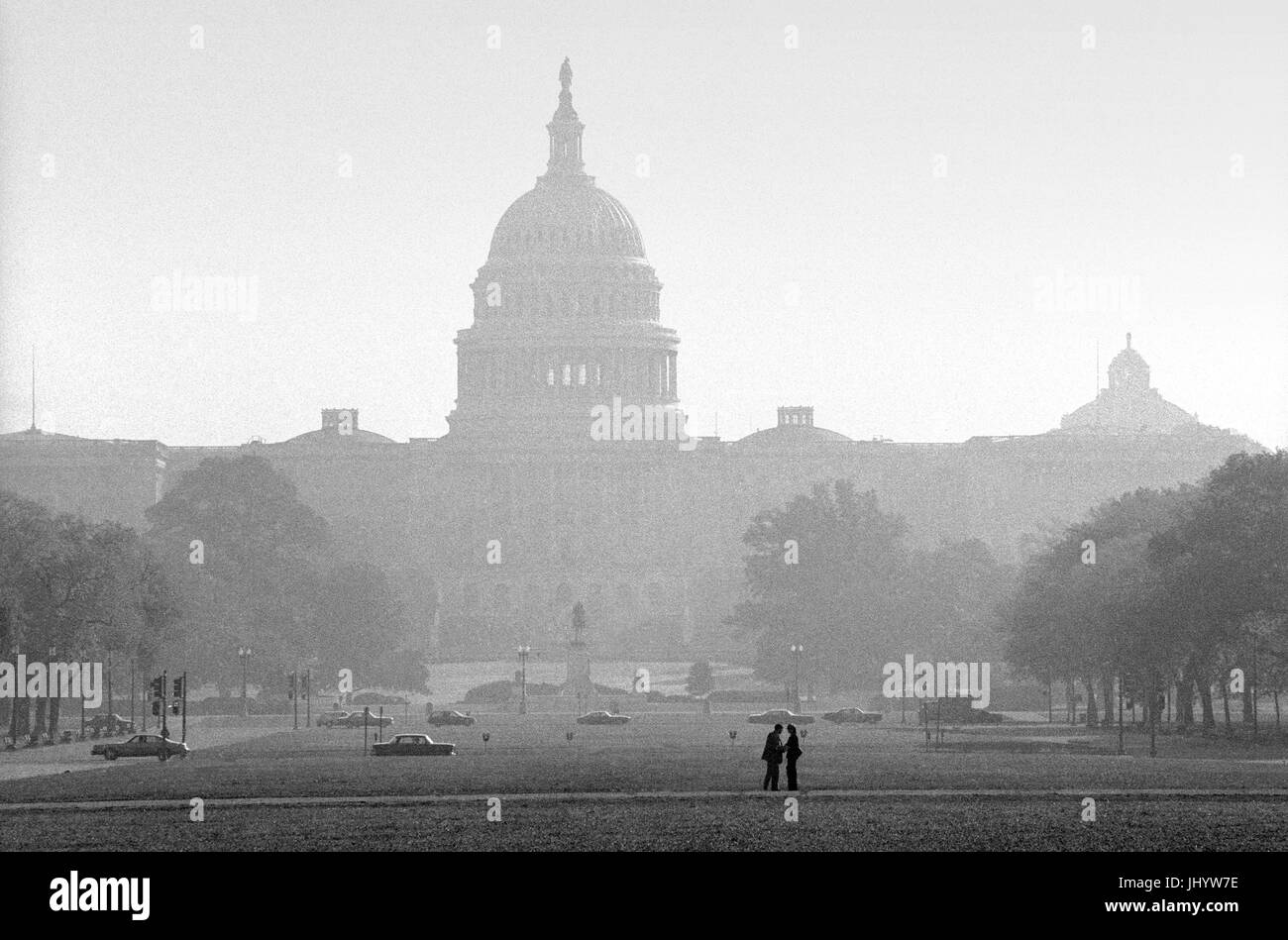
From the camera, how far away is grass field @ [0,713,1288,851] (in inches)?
1975

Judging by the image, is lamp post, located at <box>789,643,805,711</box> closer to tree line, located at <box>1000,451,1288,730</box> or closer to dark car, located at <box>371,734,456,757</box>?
tree line, located at <box>1000,451,1288,730</box>

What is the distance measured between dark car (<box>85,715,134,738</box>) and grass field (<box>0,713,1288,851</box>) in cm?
1891

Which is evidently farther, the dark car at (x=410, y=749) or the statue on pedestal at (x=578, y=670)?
the statue on pedestal at (x=578, y=670)

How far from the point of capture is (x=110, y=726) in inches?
4250

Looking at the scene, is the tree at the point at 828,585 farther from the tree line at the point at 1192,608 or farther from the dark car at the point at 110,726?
the dark car at the point at 110,726

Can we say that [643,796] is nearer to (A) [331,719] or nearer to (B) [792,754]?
(B) [792,754]

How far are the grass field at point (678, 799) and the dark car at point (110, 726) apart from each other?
18.9 metres

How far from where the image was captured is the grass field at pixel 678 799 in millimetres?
50156

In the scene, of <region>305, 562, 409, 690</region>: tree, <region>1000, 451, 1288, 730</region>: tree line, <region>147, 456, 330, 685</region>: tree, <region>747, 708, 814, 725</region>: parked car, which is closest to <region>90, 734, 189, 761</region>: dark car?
<region>1000, 451, 1288, 730</region>: tree line

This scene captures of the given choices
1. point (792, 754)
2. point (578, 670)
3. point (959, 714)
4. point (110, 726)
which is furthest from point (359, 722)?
point (792, 754)

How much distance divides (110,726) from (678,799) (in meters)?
52.6

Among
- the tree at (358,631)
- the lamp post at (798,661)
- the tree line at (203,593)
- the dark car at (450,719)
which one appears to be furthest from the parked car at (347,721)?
the tree at (358,631)
